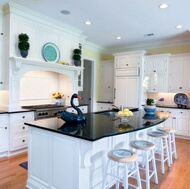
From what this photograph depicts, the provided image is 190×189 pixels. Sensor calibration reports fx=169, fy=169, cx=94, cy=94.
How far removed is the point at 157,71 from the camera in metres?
5.57

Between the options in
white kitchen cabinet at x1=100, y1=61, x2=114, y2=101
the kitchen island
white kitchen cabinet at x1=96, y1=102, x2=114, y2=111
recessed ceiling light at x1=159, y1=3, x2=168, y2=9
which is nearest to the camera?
the kitchen island

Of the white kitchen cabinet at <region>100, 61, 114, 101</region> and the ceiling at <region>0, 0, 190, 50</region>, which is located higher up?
the ceiling at <region>0, 0, 190, 50</region>

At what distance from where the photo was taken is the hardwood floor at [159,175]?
2.50m

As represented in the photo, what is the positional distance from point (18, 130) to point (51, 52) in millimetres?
2013

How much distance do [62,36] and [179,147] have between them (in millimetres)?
4212

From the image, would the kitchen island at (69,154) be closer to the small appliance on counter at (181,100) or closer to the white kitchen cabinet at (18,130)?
the white kitchen cabinet at (18,130)

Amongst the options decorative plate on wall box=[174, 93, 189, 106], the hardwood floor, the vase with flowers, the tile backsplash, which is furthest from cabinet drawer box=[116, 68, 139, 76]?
the hardwood floor

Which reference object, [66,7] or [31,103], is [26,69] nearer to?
[31,103]

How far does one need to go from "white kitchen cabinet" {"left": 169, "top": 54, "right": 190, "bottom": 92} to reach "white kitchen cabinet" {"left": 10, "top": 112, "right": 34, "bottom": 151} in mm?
4303

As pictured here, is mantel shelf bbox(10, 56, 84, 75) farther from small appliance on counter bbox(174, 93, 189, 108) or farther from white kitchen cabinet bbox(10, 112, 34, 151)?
small appliance on counter bbox(174, 93, 189, 108)

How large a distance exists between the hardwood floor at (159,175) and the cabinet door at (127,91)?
2485 mm

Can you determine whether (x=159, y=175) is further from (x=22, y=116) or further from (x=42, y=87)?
(x=42, y=87)

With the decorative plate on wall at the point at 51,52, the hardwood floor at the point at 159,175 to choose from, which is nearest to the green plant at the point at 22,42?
the decorative plate on wall at the point at 51,52

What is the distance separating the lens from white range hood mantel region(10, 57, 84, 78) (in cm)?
353
